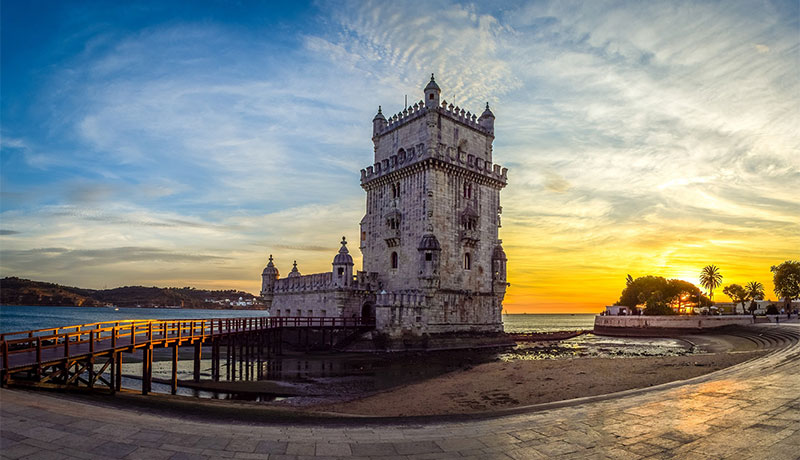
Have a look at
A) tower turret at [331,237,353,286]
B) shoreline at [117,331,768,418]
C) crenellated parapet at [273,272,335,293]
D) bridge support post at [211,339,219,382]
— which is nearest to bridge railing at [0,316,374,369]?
bridge support post at [211,339,219,382]

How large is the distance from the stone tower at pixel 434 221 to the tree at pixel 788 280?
43.3 m

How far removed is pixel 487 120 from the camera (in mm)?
50344

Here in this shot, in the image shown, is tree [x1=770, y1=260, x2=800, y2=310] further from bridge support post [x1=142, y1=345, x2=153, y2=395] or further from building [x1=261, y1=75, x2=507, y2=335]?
bridge support post [x1=142, y1=345, x2=153, y2=395]

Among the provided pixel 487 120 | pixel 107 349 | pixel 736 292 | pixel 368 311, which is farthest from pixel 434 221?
pixel 736 292

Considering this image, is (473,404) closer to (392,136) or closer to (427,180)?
(427,180)

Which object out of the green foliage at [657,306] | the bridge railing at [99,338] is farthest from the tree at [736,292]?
the bridge railing at [99,338]

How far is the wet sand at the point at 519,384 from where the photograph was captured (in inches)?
725

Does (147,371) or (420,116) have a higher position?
(420,116)

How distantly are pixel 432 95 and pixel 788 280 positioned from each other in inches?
2170

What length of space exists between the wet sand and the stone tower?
12.5m

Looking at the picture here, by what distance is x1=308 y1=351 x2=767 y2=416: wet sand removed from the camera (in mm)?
18406

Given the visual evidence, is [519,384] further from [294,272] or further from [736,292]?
[736,292]

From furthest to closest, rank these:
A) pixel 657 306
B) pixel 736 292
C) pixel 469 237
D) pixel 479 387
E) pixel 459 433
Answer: pixel 736 292, pixel 657 306, pixel 469 237, pixel 479 387, pixel 459 433

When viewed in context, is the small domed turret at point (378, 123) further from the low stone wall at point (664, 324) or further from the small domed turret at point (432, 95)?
the low stone wall at point (664, 324)
